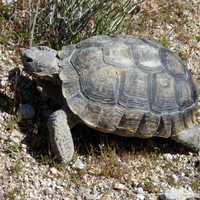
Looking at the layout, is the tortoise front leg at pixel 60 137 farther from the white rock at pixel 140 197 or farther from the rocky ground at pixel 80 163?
the white rock at pixel 140 197

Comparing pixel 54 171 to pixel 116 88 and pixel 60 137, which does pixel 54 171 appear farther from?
pixel 116 88

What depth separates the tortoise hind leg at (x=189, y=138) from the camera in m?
6.45

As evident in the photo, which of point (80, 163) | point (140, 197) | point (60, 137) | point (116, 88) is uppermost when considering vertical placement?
point (116, 88)

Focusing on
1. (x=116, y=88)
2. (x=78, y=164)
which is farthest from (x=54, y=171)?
(x=116, y=88)

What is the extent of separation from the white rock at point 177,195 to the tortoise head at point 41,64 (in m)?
1.71

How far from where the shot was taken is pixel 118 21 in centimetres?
760

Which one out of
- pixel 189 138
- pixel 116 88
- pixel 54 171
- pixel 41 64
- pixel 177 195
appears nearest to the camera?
pixel 177 195

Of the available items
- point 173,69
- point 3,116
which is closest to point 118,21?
point 173,69

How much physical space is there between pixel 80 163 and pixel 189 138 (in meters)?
1.28

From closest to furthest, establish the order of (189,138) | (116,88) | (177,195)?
(177,195) → (116,88) → (189,138)

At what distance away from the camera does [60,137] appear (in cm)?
590

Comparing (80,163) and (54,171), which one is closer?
(54,171)

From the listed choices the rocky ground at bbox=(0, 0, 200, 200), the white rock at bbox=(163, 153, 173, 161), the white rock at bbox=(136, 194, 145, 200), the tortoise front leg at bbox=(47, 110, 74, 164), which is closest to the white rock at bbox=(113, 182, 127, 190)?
the rocky ground at bbox=(0, 0, 200, 200)

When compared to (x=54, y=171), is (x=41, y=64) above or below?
above
